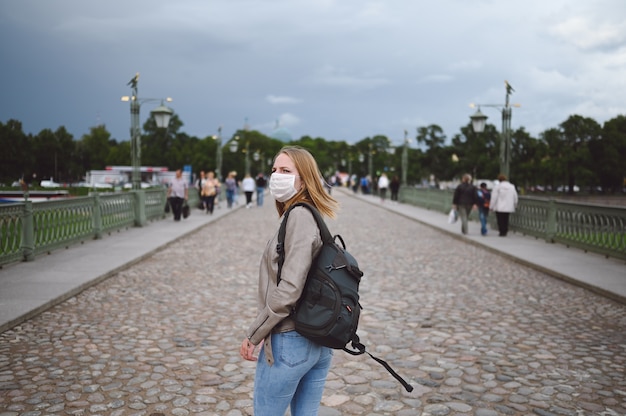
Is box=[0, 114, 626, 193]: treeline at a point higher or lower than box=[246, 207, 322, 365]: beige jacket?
higher

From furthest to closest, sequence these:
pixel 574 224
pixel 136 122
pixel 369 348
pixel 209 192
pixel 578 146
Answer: pixel 578 146 → pixel 209 192 → pixel 136 122 → pixel 574 224 → pixel 369 348

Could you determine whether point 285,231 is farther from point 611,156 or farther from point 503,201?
point 611,156

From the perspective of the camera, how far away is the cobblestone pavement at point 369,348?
429 centimetres

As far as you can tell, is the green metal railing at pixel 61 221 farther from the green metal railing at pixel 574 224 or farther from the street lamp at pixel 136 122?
the green metal railing at pixel 574 224

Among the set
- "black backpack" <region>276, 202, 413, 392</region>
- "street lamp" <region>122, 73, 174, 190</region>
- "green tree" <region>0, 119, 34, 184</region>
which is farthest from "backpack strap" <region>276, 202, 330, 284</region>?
"green tree" <region>0, 119, 34, 184</region>

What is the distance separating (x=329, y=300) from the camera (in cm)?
227

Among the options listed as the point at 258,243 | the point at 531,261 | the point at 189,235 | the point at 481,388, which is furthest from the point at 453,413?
the point at 189,235

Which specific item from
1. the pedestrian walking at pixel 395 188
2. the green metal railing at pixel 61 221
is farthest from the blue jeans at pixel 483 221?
the pedestrian walking at pixel 395 188

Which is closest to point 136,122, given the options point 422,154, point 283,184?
point 283,184

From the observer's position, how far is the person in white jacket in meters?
17.0

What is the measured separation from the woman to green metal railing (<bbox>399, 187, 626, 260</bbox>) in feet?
35.9

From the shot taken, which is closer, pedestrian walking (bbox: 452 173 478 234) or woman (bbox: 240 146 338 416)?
woman (bbox: 240 146 338 416)

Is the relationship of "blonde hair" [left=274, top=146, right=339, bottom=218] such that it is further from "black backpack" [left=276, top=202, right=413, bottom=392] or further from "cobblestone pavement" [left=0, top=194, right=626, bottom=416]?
"cobblestone pavement" [left=0, top=194, right=626, bottom=416]

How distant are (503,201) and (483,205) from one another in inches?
39.1
